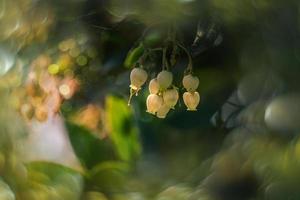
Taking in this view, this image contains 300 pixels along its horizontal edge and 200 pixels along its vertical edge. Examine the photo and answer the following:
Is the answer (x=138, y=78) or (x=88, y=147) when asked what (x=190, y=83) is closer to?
(x=138, y=78)

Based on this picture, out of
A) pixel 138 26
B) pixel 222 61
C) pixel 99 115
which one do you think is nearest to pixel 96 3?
pixel 138 26

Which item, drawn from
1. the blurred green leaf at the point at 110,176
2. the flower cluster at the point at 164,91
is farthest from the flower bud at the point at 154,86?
the blurred green leaf at the point at 110,176

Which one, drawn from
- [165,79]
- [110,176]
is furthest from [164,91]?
[110,176]

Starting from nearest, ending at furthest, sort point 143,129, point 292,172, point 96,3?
point 292,172 < point 96,3 < point 143,129

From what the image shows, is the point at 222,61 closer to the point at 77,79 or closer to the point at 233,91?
the point at 233,91

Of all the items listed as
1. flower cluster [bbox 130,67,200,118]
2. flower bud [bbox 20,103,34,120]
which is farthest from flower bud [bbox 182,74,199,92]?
flower bud [bbox 20,103,34,120]

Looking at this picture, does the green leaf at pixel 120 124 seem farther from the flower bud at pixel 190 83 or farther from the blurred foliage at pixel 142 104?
the flower bud at pixel 190 83

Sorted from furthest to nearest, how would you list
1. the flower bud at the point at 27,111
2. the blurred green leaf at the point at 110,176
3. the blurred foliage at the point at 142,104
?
1. the flower bud at the point at 27,111
2. the blurred green leaf at the point at 110,176
3. the blurred foliage at the point at 142,104
